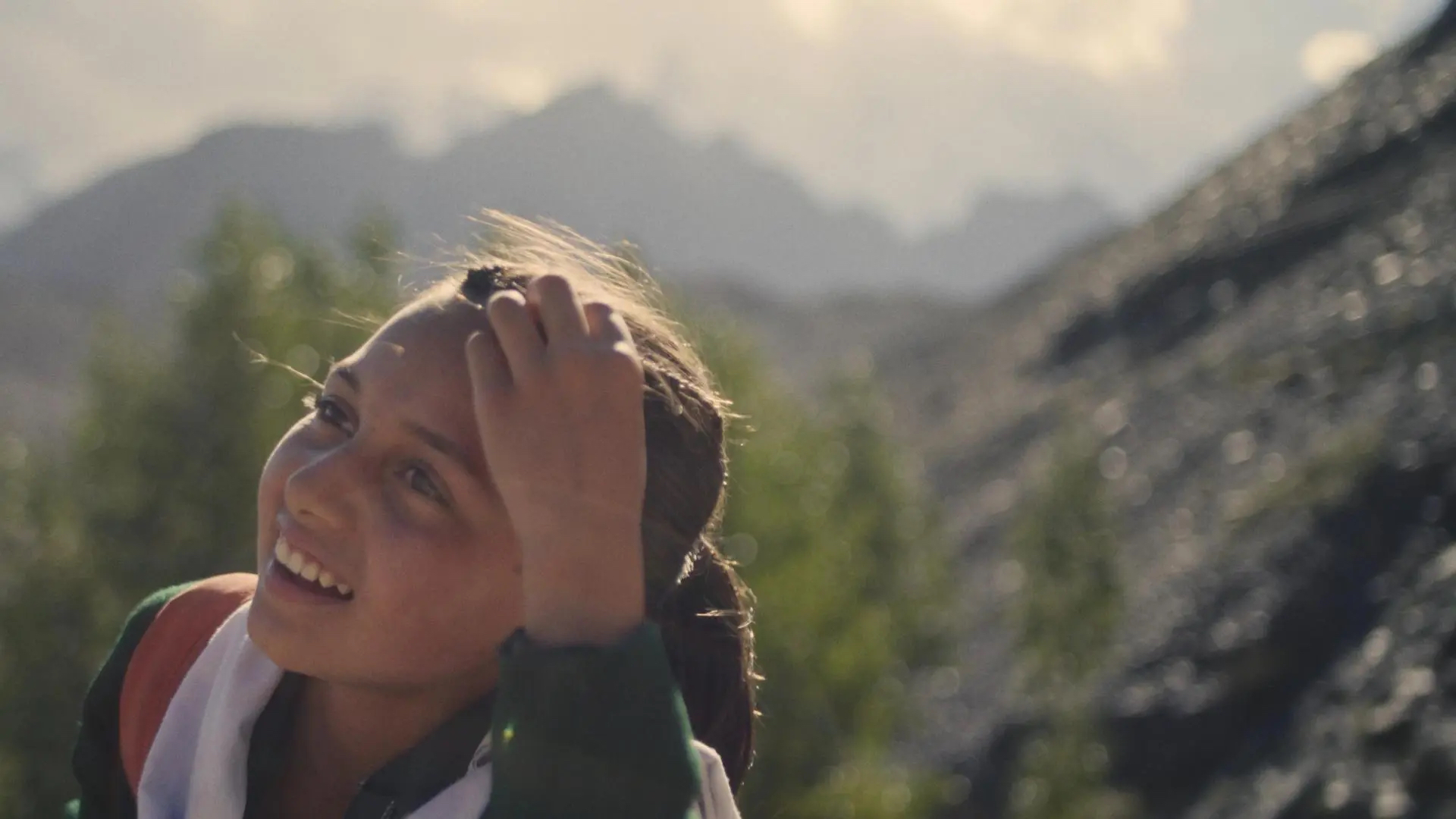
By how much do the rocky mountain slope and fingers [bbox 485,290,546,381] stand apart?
68.2 ft

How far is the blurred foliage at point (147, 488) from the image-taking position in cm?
1669

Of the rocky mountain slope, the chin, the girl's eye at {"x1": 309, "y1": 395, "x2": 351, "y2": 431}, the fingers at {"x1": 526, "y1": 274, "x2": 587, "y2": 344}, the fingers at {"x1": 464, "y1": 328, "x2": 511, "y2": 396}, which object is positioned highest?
the fingers at {"x1": 526, "y1": 274, "x2": 587, "y2": 344}

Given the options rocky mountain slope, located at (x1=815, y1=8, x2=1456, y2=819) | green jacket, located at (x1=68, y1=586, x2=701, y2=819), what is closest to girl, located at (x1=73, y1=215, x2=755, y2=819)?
green jacket, located at (x1=68, y1=586, x2=701, y2=819)

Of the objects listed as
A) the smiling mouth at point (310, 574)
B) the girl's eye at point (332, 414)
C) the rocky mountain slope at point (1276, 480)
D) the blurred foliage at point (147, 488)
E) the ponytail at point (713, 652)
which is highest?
the girl's eye at point (332, 414)

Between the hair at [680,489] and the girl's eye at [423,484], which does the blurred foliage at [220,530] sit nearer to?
the hair at [680,489]

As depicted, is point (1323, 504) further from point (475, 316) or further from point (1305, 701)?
point (475, 316)

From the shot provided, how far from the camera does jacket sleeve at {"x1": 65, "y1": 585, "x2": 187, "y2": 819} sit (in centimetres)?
223

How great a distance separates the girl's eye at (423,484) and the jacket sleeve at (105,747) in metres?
0.71

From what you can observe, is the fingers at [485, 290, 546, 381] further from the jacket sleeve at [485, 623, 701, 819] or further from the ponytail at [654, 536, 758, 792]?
the ponytail at [654, 536, 758, 792]

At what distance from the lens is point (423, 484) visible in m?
1.85

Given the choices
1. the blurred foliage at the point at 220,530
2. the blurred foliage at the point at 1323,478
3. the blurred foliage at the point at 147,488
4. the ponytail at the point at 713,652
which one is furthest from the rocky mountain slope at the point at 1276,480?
the ponytail at the point at 713,652

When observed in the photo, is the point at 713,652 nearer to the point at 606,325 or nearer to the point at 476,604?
the point at 476,604

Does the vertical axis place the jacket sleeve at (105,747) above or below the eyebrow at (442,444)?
below

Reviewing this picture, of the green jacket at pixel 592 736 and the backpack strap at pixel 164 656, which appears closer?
the green jacket at pixel 592 736
